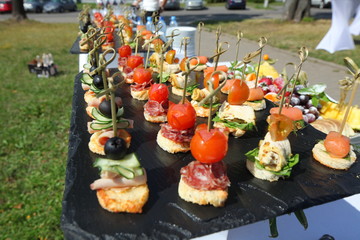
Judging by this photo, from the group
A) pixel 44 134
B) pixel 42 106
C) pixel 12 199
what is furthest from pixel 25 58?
pixel 12 199

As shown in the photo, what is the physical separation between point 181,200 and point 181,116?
59cm

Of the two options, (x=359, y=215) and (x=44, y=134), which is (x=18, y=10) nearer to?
(x=44, y=134)

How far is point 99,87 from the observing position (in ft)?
8.33

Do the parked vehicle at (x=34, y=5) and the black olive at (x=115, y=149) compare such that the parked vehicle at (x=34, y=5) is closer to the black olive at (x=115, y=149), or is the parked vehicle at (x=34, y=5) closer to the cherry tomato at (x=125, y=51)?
the cherry tomato at (x=125, y=51)

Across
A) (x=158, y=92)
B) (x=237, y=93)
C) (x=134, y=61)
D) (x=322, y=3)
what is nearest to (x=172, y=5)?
(x=322, y=3)

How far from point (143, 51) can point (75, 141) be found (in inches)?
103

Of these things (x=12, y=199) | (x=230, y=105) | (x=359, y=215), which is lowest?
(x=12, y=199)

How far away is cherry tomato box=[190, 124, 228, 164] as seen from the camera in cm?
152

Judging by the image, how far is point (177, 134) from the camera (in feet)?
6.66

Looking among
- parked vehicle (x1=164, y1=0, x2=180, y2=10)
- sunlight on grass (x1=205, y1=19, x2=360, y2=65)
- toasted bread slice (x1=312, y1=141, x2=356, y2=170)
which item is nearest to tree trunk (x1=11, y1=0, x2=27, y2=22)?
sunlight on grass (x1=205, y1=19, x2=360, y2=65)

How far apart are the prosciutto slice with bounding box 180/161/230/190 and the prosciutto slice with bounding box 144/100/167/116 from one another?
3.15 feet

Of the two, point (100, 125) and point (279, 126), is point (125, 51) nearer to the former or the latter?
point (100, 125)

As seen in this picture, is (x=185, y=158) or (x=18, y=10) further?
(x=18, y=10)

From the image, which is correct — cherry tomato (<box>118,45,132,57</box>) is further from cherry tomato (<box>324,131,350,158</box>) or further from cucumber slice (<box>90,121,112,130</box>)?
cherry tomato (<box>324,131,350,158</box>)
